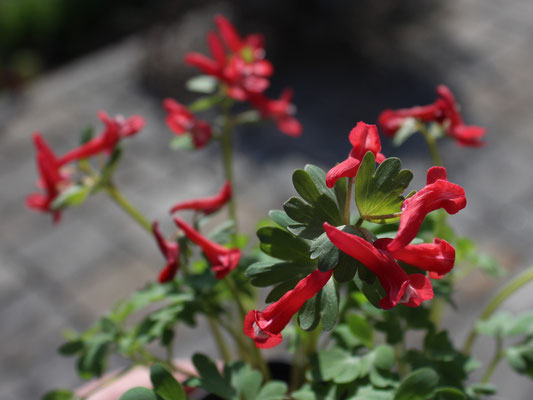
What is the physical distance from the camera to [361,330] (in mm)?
628

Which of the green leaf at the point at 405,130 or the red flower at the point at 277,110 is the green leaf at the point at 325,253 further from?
the red flower at the point at 277,110

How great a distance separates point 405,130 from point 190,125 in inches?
10.8

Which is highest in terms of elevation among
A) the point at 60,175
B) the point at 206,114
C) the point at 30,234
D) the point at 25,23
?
the point at 25,23

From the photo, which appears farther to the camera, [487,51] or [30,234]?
[487,51]

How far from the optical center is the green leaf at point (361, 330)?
626 millimetres

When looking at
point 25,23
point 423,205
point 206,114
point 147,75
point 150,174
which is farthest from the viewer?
point 25,23

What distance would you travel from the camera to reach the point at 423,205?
44 cm

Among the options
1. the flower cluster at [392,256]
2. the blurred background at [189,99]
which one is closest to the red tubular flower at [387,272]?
the flower cluster at [392,256]

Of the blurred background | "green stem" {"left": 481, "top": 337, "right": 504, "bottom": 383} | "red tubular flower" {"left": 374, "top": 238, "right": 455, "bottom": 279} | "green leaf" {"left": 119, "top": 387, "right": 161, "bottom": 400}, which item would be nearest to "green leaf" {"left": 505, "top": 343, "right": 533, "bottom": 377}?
"green stem" {"left": 481, "top": 337, "right": 504, "bottom": 383}

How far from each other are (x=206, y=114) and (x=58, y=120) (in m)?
0.65

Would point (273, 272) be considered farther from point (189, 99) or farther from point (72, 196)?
point (189, 99)

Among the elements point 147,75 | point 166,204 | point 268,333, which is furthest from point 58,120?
point 268,333

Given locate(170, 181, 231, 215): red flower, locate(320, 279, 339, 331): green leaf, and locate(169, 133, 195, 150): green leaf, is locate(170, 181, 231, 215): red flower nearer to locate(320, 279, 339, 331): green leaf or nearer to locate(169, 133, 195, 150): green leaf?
locate(169, 133, 195, 150): green leaf

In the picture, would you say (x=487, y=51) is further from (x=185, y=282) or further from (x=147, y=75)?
(x=185, y=282)
